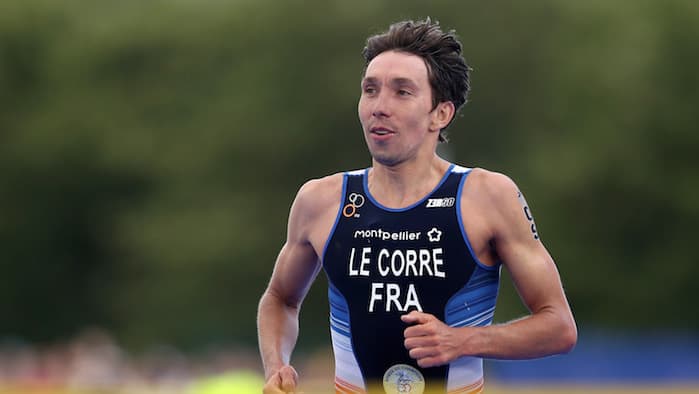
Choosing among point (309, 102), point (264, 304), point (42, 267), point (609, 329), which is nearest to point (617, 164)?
point (609, 329)

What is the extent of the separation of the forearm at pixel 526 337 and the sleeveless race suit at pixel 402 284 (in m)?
0.32

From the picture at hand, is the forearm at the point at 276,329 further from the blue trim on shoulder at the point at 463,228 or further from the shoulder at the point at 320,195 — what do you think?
the blue trim on shoulder at the point at 463,228

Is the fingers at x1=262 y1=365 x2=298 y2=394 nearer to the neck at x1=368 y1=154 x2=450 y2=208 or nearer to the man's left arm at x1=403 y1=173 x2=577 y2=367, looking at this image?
the man's left arm at x1=403 y1=173 x2=577 y2=367

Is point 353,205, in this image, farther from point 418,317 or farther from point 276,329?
point 418,317

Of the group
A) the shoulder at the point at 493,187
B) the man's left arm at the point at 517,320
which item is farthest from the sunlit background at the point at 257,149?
the man's left arm at the point at 517,320

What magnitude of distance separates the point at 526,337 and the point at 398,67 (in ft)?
4.53

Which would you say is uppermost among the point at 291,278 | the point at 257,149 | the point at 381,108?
the point at 257,149

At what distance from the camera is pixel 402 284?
21.9ft

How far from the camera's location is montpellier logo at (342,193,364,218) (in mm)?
6949

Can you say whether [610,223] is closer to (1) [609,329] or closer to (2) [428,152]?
(1) [609,329]

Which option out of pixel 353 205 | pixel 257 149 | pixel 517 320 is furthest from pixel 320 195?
pixel 257 149

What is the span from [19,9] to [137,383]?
34.5 meters

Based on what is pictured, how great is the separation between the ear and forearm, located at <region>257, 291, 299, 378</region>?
1263 millimetres

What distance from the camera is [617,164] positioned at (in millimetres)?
45312
